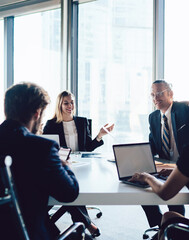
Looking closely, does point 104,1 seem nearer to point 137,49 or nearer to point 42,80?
point 137,49

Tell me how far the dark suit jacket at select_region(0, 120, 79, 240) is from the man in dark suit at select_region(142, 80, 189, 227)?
1.53m

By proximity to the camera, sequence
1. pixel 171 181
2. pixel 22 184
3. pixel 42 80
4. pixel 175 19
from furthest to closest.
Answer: pixel 42 80
pixel 175 19
pixel 171 181
pixel 22 184

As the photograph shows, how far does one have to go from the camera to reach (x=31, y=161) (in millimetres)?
1131

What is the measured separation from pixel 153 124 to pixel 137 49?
1.62 metres

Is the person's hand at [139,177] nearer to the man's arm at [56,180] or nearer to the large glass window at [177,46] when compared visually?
the man's arm at [56,180]

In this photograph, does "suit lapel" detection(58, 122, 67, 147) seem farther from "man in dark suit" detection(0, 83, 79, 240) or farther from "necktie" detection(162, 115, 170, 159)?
"man in dark suit" detection(0, 83, 79, 240)

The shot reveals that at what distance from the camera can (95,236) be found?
8.64ft

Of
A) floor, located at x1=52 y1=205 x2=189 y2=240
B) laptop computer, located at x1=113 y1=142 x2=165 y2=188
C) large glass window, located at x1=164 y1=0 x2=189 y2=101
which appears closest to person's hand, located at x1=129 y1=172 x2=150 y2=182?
laptop computer, located at x1=113 y1=142 x2=165 y2=188

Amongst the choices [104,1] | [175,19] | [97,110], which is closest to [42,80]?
[97,110]

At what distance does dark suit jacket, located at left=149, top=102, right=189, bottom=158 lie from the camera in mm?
2635

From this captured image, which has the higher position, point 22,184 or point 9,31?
point 9,31

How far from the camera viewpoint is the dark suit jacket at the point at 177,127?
8.64 feet

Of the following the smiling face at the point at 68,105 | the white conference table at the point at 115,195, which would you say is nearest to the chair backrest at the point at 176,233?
the white conference table at the point at 115,195

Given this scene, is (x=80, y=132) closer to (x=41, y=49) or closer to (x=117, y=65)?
(x=117, y=65)
